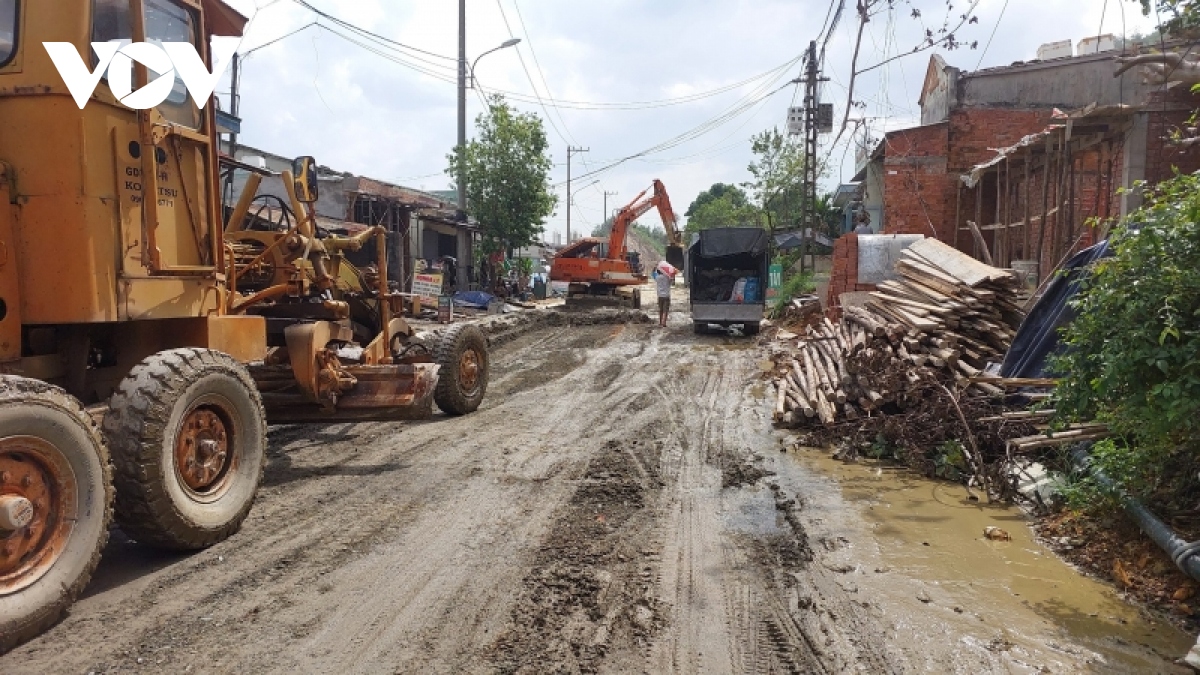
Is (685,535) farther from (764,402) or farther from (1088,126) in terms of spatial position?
(1088,126)

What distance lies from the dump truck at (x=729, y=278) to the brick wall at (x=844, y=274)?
270 centimetres

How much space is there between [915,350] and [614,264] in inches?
720

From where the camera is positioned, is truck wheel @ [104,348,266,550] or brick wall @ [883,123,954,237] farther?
brick wall @ [883,123,954,237]

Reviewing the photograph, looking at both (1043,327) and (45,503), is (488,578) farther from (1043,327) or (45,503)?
(1043,327)

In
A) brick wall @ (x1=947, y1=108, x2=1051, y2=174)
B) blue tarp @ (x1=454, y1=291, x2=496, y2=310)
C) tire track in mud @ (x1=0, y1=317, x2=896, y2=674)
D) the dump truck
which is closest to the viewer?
tire track in mud @ (x1=0, y1=317, x2=896, y2=674)

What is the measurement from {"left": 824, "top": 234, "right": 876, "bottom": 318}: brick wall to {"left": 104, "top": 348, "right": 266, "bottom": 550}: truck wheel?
11.9 m

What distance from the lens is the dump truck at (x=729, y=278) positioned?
18703 mm

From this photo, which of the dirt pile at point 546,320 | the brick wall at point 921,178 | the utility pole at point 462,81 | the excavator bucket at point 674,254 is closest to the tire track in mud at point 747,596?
the dirt pile at point 546,320

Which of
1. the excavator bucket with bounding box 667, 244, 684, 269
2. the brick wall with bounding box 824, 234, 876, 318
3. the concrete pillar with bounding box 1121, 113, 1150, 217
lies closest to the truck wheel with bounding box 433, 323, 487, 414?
the brick wall with bounding box 824, 234, 876, 318

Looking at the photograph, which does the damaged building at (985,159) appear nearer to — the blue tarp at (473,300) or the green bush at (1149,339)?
the green bush at (1149,339)

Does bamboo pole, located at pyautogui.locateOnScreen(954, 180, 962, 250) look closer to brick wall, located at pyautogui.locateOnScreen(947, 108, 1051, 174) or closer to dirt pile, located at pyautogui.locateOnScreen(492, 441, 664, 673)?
brick wall, located at pyautogui.locateOnScreen(947, 108, 1051, 174)

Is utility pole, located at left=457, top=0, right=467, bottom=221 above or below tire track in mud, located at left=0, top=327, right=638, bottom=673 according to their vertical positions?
above

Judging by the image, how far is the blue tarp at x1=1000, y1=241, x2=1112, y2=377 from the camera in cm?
722

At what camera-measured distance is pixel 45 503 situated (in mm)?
3561
